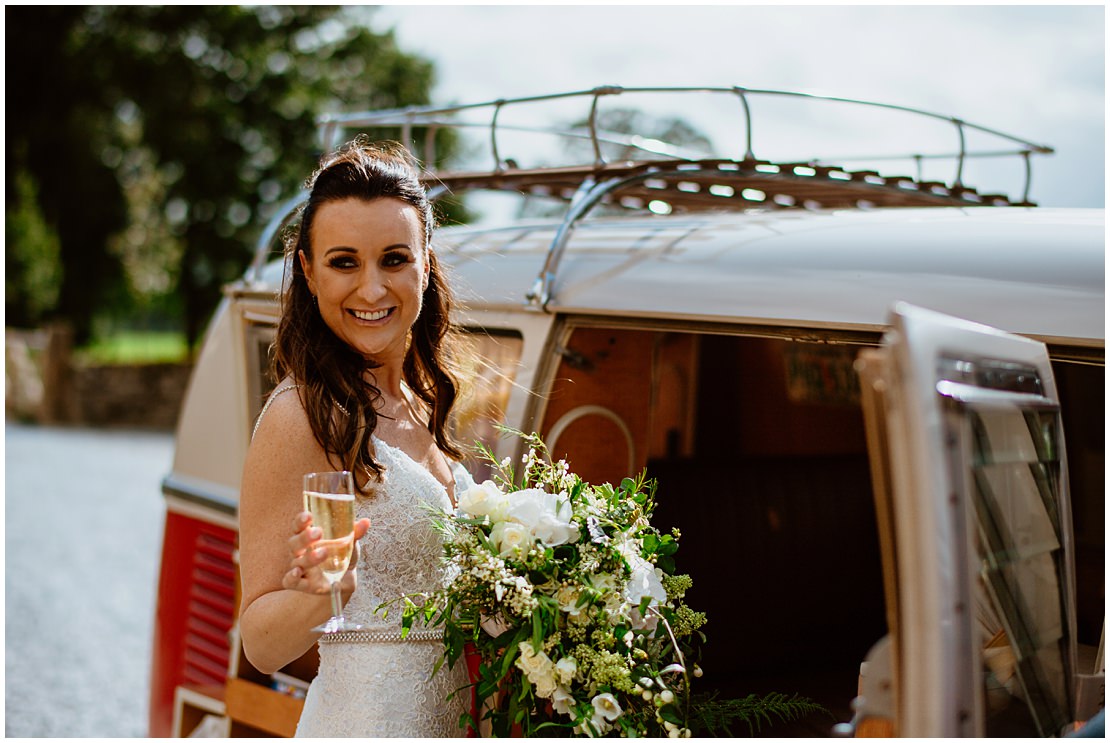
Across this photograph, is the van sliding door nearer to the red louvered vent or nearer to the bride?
the bride

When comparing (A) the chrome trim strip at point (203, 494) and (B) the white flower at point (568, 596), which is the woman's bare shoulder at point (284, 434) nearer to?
(B) the white flower at point (568, 596)

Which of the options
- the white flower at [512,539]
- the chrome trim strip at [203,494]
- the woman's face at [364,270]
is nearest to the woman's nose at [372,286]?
the woman's face at [364,270]

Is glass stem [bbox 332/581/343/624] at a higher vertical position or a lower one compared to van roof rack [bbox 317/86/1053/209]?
lower

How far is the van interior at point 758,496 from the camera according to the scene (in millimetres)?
3541

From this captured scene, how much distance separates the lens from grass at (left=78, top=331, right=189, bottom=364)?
2191 cm

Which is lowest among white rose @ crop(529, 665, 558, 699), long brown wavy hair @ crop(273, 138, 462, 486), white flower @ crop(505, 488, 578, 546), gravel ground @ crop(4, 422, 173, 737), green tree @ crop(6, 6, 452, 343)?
gravel ground @ crop(4, 422, 173, 737)

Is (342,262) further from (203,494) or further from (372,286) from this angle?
(203,494)

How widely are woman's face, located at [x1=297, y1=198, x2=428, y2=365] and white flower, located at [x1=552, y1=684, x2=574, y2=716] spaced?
2.79ft

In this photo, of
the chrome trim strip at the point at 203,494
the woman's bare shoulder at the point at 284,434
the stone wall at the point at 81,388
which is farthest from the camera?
the stone wall at the point at 81,388

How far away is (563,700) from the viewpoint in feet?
6.77

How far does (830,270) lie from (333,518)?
4.62 ft

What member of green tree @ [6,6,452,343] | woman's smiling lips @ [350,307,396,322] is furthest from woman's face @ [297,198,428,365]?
green tree @ [6,6,452,343]

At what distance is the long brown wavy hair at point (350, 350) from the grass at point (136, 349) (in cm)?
1907

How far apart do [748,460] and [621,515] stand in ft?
6.77
